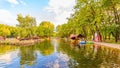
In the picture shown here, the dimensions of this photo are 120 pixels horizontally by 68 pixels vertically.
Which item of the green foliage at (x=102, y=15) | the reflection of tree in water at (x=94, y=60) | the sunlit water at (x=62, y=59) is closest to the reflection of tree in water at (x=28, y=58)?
the sunlit water at (x=62, y=59)

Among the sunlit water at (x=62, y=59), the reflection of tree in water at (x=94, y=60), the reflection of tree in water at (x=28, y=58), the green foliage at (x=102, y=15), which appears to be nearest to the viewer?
Result: the reflection of tree in water at (x=94, y=60)

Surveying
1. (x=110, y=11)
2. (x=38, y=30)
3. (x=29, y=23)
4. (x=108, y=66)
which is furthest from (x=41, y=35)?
(x=108, y=66)

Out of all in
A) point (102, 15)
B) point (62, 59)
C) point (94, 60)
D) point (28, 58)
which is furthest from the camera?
point (102, 15)

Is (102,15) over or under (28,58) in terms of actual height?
over

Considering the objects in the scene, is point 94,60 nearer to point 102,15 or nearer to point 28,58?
point 28,58

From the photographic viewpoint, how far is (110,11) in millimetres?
69062

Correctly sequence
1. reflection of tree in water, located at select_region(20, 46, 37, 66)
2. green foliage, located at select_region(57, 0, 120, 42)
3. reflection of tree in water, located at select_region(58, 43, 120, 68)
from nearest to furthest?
reflection of tree in water, located at select_region(58, 43, 120, 68), reflection of tree in water, located at select_region(20, 46, 37, 66), green foliage, located at select_region(57, 0, 120, 42)

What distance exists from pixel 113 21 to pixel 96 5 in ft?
40.3

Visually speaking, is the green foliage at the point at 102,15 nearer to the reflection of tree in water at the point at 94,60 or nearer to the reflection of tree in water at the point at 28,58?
the reflection of tree in water at the point at 94,60

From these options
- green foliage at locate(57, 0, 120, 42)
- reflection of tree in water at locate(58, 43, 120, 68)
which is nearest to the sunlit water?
reflection of tree in water at locate(58, 43, 120, 68)

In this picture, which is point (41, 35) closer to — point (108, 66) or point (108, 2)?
point (108, 2)

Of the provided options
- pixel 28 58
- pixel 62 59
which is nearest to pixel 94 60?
pixel 62 59

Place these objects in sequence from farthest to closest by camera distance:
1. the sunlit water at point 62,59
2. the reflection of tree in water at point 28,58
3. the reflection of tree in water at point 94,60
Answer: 1. the reflection of tree in water at point 28,58
2. the sunlit water at point 62,59
3. the reflection of tree in water at point 94,60

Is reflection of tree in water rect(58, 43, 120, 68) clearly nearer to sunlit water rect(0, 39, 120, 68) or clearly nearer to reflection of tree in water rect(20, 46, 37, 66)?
sunlit water rect(0, 39, 120, 68)
